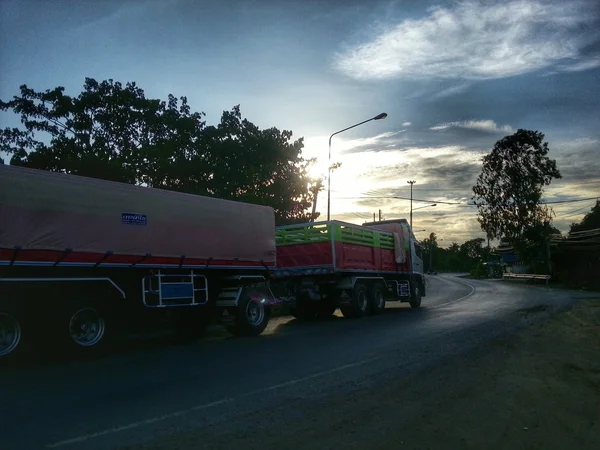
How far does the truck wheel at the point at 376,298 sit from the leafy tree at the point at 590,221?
48.5m

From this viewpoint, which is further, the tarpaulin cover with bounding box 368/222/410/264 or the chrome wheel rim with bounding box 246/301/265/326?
the tarpaulin cover with bounding box 368/222/410/264

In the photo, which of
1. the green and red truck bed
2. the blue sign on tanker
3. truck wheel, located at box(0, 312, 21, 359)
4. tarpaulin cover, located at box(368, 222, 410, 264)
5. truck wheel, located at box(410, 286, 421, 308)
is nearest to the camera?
truck wheel, located at box(0, 312, 21, 359)

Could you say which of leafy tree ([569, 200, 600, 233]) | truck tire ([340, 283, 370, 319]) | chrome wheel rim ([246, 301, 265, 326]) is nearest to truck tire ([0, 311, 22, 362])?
chrome wheel rim ([246, 301, 265, 326])

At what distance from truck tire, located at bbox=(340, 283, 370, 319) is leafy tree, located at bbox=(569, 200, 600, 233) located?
49.7 metres

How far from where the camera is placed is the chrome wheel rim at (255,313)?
44.6 ft

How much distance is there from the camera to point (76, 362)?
32.1 ft

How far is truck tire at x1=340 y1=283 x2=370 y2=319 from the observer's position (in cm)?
1783

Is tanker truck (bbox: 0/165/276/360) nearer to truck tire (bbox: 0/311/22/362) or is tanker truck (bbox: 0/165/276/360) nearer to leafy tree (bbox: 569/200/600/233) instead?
truck tire (bbox: 0/311/22/362)

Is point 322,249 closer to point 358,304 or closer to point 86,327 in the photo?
point 358,304

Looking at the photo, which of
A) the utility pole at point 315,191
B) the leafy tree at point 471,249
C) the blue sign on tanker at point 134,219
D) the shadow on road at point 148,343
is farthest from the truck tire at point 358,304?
the leafy tree at point 471,249

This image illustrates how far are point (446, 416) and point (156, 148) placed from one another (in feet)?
65.1

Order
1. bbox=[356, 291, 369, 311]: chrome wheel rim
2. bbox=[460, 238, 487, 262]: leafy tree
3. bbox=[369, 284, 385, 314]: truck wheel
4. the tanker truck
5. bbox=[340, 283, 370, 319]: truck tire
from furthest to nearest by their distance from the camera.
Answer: bbox=[460, 238, 487, 262]: leafy tree
bbox=[369, 284, 385, 314]: truck wheel
bbox=[356, 291, 369, 311]: chrome wheel rim
bbox=[340, 283, 370, 319]: truck tire
the tanker truck

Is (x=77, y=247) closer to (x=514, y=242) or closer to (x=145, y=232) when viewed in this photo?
(x=145, y=232)

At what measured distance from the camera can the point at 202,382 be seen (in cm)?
763
